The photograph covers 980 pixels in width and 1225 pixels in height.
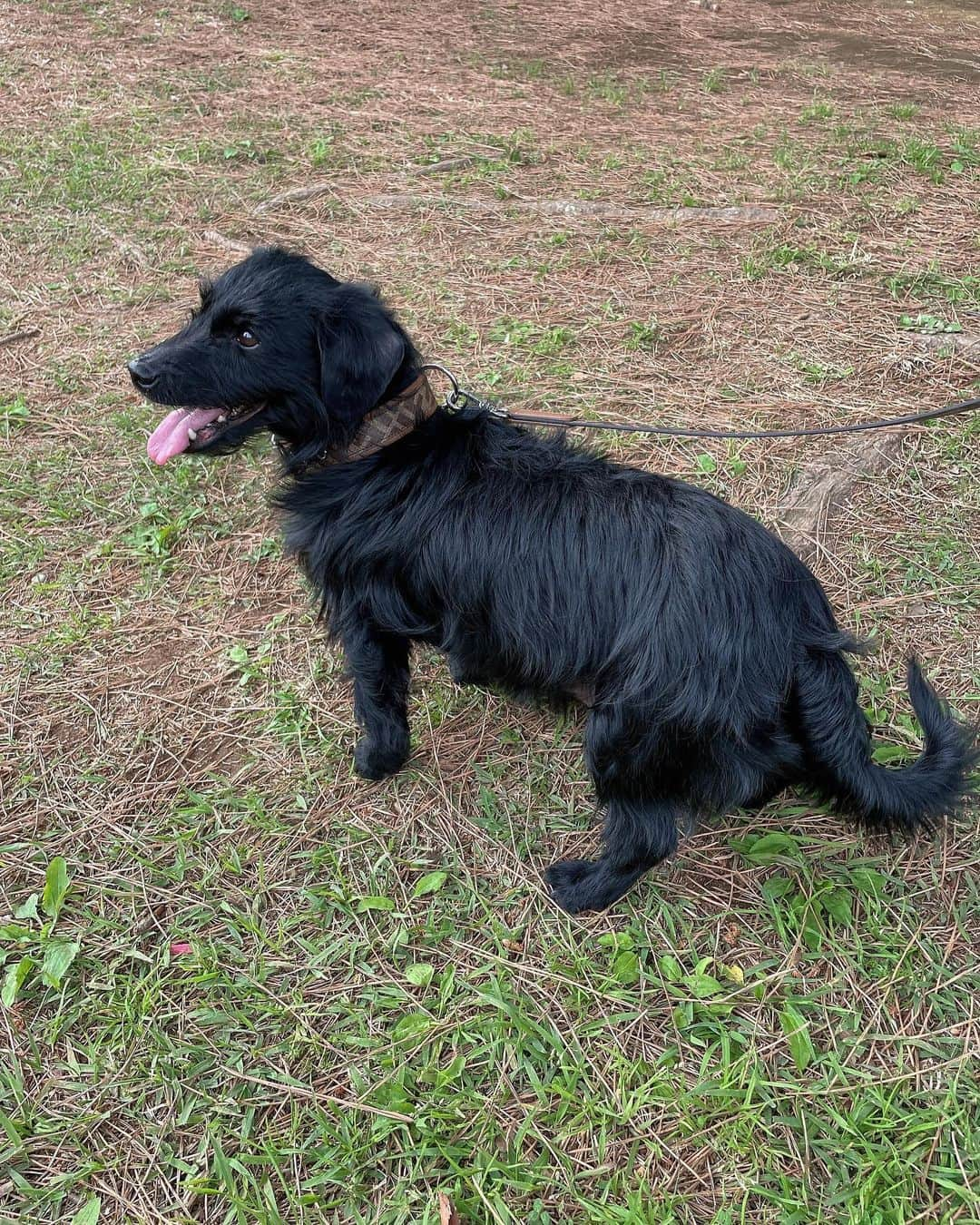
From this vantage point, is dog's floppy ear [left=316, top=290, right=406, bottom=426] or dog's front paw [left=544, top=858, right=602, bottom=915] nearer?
dog's floppy ear [left=316, top=290, right=406, bottom=426]

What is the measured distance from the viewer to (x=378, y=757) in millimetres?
2430

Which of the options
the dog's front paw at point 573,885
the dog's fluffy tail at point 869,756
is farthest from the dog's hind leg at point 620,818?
the dog's fluffy tail at point 869,756

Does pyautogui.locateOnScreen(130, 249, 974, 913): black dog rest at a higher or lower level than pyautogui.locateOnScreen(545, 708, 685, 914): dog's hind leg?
higher

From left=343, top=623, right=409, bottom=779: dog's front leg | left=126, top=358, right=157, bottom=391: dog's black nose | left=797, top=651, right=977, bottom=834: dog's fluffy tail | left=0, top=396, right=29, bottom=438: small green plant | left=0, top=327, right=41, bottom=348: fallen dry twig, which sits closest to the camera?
left=797, top=651, right=977, bottom=834: dog's fluffy tail

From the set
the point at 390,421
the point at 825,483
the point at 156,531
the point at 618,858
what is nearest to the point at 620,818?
the point at 618,858

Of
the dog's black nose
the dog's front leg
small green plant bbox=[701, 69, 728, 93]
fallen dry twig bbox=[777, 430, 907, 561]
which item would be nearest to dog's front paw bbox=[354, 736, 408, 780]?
the dog's front leg

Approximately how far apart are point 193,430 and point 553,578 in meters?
1.08

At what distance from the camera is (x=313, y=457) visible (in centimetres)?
221

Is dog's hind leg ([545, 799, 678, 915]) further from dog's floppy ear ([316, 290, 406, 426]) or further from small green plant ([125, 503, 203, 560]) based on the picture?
small green plant ([125, 503, 203, 560])

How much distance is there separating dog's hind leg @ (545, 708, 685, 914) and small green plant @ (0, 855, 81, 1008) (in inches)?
50.4

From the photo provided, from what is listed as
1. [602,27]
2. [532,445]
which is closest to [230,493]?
[532,445]

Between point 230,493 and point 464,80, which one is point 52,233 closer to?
point 230,493

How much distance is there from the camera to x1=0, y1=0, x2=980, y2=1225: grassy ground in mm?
1749

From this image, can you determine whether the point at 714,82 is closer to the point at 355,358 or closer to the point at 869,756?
the point at 355,358
